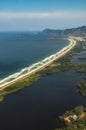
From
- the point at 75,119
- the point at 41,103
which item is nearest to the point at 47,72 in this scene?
the point at 41,103

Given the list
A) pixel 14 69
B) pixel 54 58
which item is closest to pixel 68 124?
pixel 14 69

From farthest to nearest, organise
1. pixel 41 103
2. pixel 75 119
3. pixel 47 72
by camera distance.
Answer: pixel 47 72
pixel 41 103
pixel 75 119

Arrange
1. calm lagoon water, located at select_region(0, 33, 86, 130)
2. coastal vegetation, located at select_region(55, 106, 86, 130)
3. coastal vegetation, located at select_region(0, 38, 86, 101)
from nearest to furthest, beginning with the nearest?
1. coastal vegetation, located at select_region(55, 106, 86, 130)
2. calm lagoon water, located at select_region(0, 33, 86, 130)
3. coastal vegetation, located at select_region(0, 38, 86, 101)

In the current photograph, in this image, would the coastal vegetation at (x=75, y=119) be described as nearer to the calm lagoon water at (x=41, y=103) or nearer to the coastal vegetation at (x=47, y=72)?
the calm lagoon water at (x=41, y=103)

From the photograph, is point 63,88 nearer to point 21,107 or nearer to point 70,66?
point 21,107

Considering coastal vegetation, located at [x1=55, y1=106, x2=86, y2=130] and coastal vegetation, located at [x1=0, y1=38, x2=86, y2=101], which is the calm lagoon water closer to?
coastal vegetation, located at [x1=55, y1=106, x2=86, y2=130]

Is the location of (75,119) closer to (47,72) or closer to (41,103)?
(41,103)

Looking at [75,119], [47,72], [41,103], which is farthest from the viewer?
[47,72]

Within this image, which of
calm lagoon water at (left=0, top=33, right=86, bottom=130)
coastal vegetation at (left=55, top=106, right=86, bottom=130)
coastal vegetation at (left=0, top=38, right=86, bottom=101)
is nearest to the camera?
coastal vegetation at (left=55, top=106, right=86, bottom=130)

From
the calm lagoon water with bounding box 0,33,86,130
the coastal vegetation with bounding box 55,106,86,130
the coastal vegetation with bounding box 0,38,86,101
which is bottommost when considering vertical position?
the coastal vegetation with bounding box 55,106,86,130

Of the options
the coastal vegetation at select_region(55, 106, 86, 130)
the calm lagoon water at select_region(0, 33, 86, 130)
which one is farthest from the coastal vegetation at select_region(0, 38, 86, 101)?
the coastal vegetation at select_region(55, 106, 86, 130)

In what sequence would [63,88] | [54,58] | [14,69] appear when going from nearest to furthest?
[63,88]
[14,69]
[54,58]
